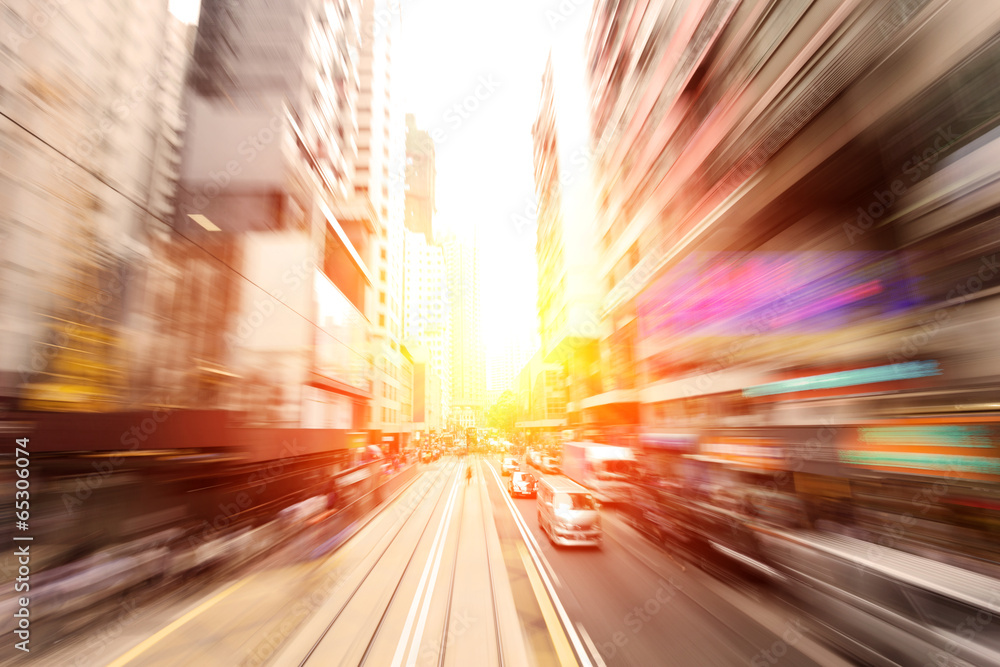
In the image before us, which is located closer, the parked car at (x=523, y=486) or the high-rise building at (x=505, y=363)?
the parked car at (x=523, y=486)

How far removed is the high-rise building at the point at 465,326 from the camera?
111 meters

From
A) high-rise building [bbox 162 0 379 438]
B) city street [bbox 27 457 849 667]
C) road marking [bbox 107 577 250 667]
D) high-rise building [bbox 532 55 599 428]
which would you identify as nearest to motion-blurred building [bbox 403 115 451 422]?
high-rise building [bbox 532 55 599 428]

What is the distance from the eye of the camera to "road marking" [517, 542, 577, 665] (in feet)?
18.5

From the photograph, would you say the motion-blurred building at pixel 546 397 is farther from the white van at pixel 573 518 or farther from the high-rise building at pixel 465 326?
the high-rise building at pixel 465 326

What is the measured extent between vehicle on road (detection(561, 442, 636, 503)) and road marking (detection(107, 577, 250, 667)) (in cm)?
1189

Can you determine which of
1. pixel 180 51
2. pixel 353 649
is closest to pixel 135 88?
pixel 180 51

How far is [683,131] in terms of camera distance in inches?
667

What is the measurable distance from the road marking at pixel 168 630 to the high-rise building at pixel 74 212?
3.77 metres

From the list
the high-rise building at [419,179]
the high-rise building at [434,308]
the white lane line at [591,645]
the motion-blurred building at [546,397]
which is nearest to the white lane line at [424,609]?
the white lane line at [591,645]

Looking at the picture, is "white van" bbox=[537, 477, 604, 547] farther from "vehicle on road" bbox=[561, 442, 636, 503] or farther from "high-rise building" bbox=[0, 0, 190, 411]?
"high-rise building" bbox=[0, 0, 190, 411]

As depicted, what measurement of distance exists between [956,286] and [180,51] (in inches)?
850

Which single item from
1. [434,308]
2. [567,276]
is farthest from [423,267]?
[567,276]

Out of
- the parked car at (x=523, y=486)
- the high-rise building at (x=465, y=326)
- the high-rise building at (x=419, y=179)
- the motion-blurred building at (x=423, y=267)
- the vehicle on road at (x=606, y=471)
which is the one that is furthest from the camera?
the high-rise building at (x=465, y=326)

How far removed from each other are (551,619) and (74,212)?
1133 centimetres
